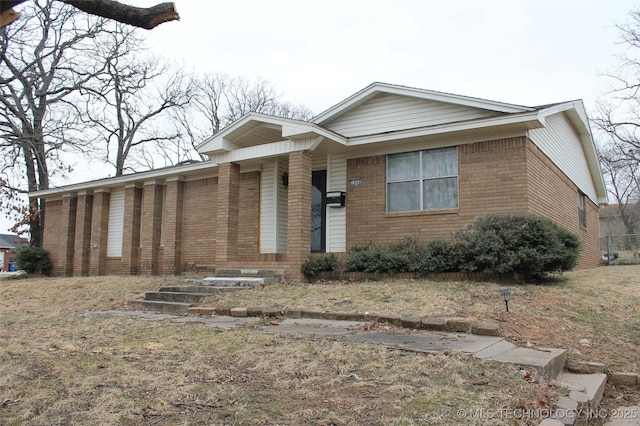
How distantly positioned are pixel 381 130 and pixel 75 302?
27.5 ft

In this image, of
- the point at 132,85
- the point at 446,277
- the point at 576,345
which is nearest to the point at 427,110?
the point at 446,277

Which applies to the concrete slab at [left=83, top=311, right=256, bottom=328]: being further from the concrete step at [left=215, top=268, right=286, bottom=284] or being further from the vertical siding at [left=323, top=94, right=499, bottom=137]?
the vertical siding at [left=323, top=94, right=499, bottom=137]

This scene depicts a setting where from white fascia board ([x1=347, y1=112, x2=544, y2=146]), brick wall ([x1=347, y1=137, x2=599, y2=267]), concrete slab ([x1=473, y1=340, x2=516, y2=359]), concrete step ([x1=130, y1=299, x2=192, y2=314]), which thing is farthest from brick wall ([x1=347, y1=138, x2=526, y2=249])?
concrete slab ([x1=473, y1=340, x2=516, y2=359])

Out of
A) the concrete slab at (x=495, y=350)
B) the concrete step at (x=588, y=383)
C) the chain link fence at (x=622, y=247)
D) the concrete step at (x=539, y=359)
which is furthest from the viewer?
the chain link fence at (x=622, y=247)

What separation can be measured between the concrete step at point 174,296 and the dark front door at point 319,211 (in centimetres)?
423

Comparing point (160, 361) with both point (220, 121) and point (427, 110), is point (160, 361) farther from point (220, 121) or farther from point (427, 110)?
point (220, 121)

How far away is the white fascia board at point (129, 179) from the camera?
15.3m

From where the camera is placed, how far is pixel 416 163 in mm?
11945

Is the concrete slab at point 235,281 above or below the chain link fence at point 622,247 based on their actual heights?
below

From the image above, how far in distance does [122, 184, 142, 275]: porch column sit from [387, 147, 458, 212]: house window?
9.58 meters

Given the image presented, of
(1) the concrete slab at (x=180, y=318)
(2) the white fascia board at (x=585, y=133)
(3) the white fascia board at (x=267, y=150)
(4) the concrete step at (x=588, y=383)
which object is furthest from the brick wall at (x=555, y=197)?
(1) the concrete slab at (x=180, y=318)

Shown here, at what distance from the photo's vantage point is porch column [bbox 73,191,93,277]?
1831 cm

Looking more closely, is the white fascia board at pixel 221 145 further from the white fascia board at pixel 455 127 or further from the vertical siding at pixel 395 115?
the white fascia board at pixel 455 127

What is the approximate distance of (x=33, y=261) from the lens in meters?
19.1
